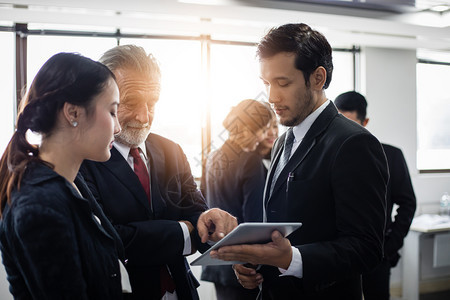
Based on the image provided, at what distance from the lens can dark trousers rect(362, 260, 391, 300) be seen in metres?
2.85

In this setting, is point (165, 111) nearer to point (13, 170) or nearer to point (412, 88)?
point (412, 88)

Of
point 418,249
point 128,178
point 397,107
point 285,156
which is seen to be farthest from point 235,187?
point 397,107

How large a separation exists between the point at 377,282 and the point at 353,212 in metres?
1.85

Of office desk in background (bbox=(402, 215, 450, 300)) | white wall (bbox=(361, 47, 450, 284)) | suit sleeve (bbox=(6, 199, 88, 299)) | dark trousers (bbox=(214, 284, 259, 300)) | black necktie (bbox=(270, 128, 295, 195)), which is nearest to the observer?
suit sleeve (bbox=(6, 199, 88, 299))

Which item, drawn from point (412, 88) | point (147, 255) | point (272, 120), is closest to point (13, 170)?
point (147, 255)

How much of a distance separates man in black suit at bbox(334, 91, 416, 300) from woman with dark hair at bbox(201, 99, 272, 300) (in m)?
0.74

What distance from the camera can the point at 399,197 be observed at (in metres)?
2.89

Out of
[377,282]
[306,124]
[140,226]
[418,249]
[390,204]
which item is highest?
[306,124]

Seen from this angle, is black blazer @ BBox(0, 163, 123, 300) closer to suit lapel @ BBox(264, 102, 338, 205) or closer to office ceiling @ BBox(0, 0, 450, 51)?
suit lapel @ BBox(264, 102, 338, 205)

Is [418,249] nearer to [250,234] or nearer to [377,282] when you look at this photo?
[377,282]

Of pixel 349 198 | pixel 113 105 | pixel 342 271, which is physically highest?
pixel 113 105

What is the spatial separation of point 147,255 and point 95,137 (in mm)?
464

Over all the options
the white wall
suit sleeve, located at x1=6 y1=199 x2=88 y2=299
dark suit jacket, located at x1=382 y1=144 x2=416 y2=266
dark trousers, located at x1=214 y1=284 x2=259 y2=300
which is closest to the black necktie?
suit sleeve, located at x1=6 y1=199 x2=88 y2=299

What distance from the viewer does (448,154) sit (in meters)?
5.71
